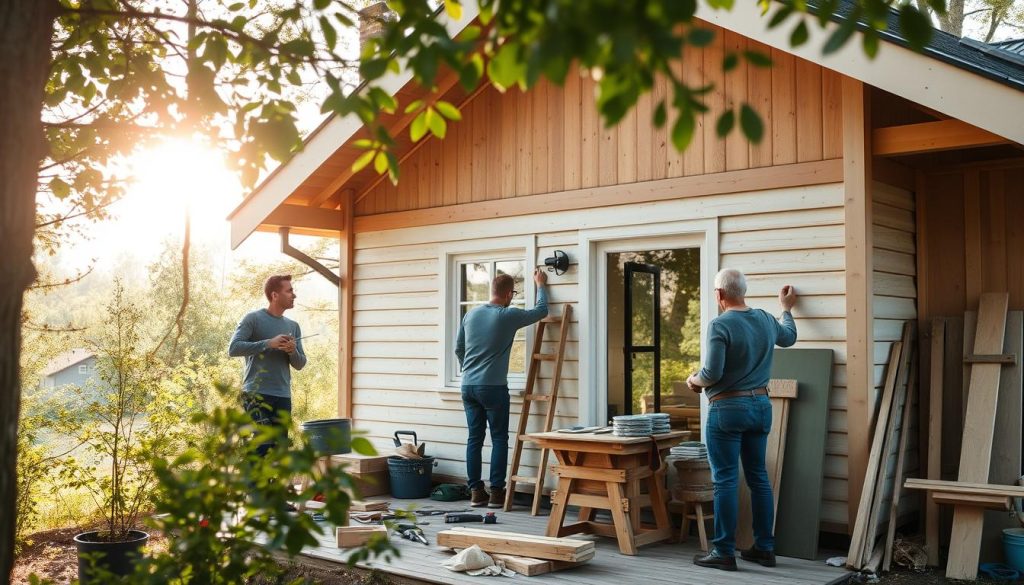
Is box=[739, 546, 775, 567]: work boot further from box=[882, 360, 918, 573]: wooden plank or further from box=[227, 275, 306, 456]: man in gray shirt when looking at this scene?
box=[227, 275, 306, 456]: man in gray shirt

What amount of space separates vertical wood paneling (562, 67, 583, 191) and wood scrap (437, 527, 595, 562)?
3.02 metres

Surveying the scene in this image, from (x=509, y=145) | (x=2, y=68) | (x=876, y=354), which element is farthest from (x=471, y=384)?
(x=2, y=68)

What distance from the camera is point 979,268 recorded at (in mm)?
6523

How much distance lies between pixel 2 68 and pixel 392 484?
20.8 feet

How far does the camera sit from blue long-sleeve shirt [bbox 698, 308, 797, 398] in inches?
213

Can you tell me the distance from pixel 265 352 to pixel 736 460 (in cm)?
359

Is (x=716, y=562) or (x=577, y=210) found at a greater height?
(x=577, y=210)

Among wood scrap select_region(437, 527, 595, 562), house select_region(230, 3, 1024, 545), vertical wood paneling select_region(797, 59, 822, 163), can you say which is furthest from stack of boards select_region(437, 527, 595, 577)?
vertical wood paneling select_region(797, 59, 822, 163)

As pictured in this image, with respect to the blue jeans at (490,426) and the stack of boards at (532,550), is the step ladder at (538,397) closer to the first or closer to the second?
the blue jeans at (490,426)

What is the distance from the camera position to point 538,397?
7.65 meters

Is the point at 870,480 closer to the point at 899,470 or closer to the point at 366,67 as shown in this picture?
the point at 899,470

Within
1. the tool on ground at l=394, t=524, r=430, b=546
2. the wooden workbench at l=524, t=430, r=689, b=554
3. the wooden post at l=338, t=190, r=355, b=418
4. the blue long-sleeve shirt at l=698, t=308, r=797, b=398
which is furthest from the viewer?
the wooden post at l=338, t=190, r=355, b=418

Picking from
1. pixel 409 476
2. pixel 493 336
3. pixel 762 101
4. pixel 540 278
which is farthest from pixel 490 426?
pixel 762 101

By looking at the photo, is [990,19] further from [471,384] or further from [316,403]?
[316,403]
